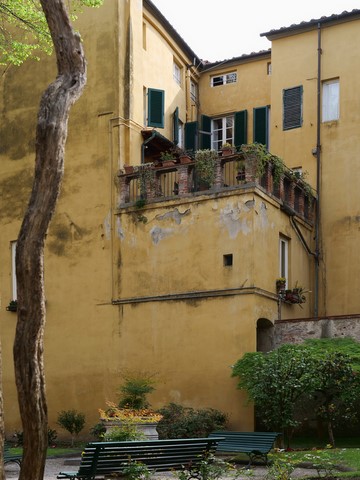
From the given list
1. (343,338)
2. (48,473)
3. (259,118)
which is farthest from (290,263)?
(48,473)

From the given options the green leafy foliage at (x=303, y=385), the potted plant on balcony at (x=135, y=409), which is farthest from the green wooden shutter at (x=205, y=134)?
the green leafy foliage at (x=303, y=385)

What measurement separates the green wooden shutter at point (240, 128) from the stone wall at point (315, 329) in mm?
8078

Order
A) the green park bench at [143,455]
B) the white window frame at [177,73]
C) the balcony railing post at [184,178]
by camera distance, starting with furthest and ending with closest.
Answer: the white window frame at [177,73]
the balcony railing post at [184,178]
the green park bench at [143,455]

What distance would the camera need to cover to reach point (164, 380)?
2419cm

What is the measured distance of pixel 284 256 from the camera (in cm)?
2597

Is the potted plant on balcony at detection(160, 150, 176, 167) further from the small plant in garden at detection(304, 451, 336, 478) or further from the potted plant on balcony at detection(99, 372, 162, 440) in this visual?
the small plant in garden at detection(304, 451, 336, 478)

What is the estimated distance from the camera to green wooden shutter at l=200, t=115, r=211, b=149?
31.0 m

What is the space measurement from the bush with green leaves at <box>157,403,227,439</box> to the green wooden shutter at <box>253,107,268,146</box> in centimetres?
1026

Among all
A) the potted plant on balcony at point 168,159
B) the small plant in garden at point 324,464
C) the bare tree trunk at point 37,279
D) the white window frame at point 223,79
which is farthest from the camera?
the white window frame at point 223,79

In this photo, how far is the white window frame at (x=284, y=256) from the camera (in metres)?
25.7

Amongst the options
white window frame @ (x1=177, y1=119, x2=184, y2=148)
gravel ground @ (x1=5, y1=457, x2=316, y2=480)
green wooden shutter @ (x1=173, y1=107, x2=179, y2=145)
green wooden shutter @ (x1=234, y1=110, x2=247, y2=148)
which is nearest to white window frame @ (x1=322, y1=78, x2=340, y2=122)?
green wooden shutter @ (x1=234, y1=110, x2=247, y2=148)

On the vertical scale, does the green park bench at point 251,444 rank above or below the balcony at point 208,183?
below

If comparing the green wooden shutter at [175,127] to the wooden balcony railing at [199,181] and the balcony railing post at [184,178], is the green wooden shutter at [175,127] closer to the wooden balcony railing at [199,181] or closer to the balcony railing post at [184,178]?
the wooden balcony railing at [199,181]

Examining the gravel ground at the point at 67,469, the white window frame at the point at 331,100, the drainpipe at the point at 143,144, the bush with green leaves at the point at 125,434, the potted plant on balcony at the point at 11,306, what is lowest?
the gravel ground at the point at 67,469
